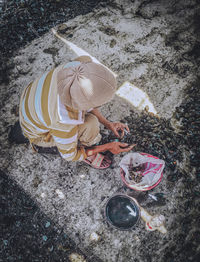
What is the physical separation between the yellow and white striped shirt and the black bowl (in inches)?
37.2

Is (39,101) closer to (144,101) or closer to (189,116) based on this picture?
(144,101)

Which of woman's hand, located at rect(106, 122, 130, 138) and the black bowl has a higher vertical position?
woman's hand, located at rect(106, 122, 130, 138)

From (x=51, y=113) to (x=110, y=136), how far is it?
1.24 m

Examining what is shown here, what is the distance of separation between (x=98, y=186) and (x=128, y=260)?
83 centimetres

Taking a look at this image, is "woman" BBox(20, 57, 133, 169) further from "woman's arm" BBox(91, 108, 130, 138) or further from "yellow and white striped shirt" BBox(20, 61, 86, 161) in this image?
A: "woman's arm" BBox(91, 108, 130, 138)

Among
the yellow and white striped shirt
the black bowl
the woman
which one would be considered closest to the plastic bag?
the black bowl

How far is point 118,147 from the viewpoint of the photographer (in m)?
2.13

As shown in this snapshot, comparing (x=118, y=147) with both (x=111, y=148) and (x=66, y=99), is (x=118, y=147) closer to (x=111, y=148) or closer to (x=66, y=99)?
(x=111, y=148)

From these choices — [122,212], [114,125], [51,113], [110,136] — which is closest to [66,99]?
[51,113]

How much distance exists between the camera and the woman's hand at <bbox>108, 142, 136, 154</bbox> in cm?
208

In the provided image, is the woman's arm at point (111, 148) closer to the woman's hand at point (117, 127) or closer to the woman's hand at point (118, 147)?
the woman's hand at point (118, 147)

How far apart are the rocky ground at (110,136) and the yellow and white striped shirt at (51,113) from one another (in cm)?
93

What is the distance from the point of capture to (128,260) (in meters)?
1.91

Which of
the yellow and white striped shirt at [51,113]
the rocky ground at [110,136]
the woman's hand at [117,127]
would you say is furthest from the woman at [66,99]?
the rocky ground at [110,136]
